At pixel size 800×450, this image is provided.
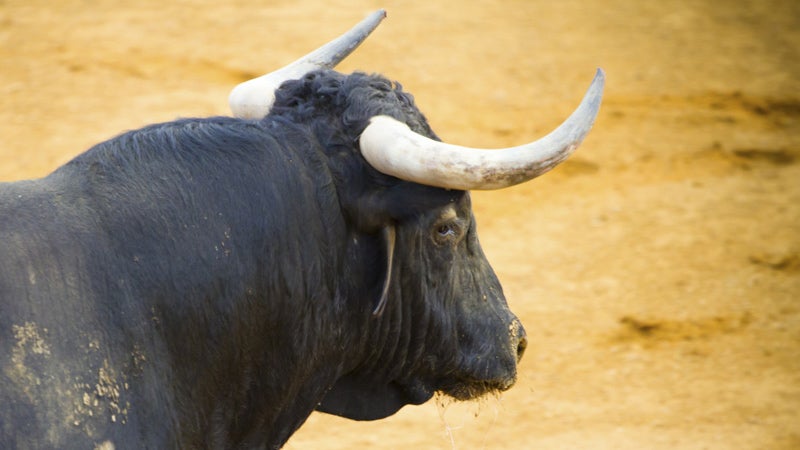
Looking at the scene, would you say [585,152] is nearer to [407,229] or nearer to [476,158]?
[407,229]

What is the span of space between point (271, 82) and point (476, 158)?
1047 millimetres

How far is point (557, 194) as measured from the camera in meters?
10.5

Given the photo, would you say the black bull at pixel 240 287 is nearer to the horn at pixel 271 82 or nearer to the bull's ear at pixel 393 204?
the bull's ear at pixel 393 204

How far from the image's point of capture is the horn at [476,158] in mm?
3758

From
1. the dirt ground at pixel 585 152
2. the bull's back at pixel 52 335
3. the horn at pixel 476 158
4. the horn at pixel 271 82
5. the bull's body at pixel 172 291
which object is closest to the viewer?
the bull's back at pixel 52 335

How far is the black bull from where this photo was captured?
10.8 feet

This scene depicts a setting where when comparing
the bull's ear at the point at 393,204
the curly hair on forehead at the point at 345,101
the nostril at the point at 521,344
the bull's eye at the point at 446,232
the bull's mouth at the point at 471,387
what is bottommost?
the bull's mouth at the point at 471,387

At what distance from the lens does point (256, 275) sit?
3.75 meters

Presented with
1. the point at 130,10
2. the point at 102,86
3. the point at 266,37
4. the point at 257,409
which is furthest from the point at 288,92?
the point at 130,10

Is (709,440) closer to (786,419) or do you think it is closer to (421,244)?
(786,419)

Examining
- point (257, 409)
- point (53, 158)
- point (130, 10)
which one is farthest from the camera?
point (130, 10)

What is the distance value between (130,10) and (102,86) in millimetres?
1977

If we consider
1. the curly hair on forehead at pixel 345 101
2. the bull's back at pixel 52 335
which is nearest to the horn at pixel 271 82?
the curly hair on forehead at pixel 345 101

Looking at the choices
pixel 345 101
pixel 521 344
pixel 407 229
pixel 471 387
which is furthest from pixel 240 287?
pixel 521 344
